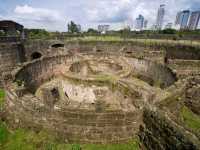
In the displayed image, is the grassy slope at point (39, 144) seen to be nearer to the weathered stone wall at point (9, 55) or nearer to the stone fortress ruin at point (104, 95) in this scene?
the stone fortress ruin at point (104, 95)

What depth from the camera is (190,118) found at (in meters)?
8.60

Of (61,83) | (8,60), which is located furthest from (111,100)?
(8,60)

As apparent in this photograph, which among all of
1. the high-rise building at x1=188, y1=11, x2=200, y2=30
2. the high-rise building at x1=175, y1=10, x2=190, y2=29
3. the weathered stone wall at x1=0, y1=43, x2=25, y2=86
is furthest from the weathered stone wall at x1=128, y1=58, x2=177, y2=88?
the high-rise building at x1=175, y1=10, x2=190, y2=29

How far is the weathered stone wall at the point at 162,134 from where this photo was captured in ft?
14.6

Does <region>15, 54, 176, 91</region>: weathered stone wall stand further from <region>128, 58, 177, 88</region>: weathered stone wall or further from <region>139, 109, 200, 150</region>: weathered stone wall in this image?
<region>139, 109, 200, 150</region>: weathered stone wall

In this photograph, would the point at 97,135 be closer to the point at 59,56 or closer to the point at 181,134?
the point at 181,134

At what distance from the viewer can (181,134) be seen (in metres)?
4.62

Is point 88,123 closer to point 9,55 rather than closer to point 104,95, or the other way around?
point 104,95

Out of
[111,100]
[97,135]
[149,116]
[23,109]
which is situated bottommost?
[111,100]

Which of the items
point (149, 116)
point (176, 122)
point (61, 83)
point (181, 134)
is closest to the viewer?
point (181, 134)

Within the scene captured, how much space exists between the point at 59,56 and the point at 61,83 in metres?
4.31

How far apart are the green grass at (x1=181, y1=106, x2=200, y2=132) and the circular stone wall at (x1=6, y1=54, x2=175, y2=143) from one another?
1.72 m

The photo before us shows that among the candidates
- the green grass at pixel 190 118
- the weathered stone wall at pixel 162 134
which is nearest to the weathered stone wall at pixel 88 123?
the weathered stone wall at pixel 162 134

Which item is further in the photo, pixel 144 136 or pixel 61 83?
pixel 61 83
